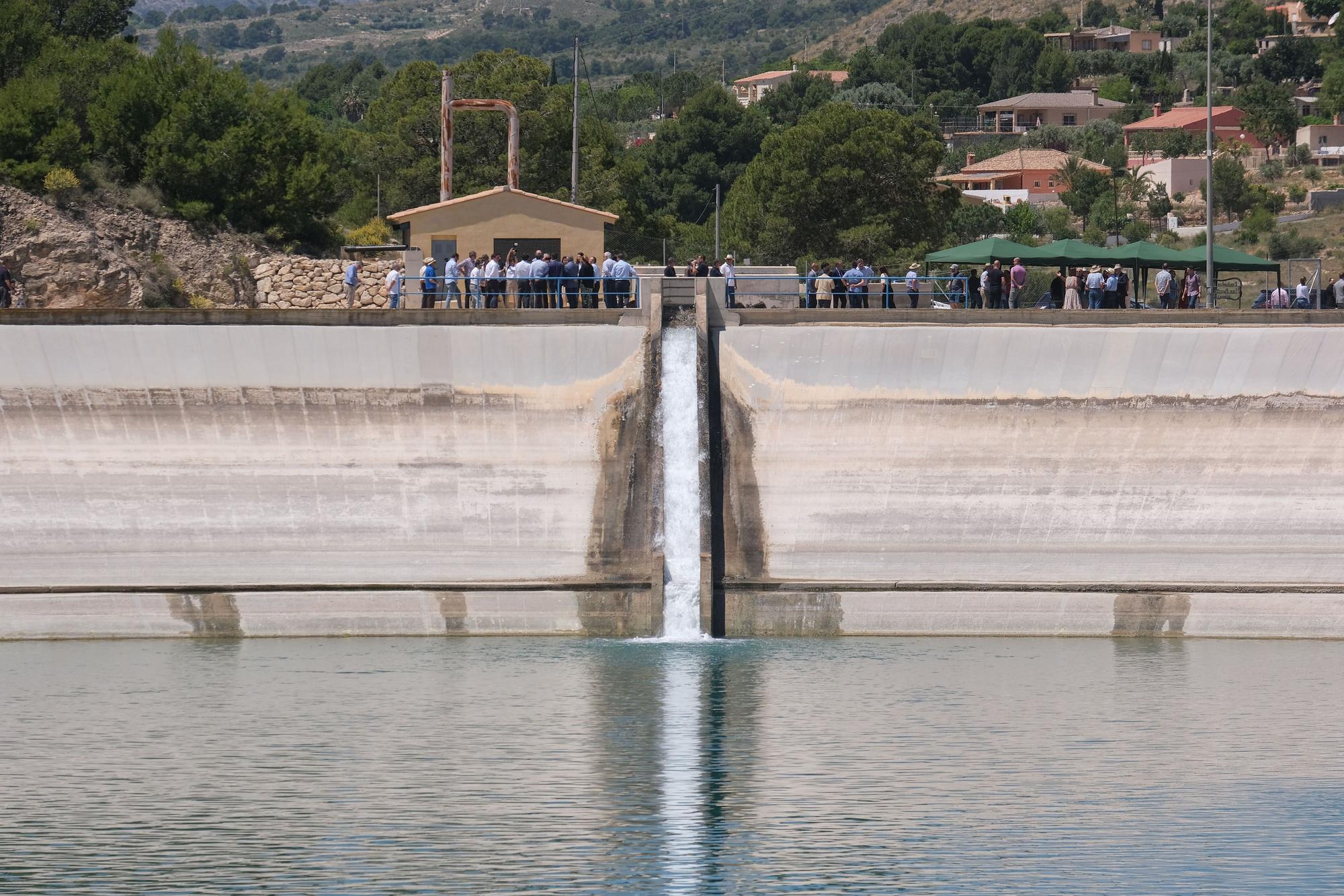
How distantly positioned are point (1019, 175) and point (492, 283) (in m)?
113

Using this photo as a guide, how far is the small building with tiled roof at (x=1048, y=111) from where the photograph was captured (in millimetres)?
185500

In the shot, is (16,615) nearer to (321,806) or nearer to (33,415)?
(33,415)

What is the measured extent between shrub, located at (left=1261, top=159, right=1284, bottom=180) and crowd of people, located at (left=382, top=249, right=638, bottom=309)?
104 metres

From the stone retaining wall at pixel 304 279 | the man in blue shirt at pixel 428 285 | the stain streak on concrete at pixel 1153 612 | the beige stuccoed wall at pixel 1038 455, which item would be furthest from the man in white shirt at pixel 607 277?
the stain streak on concrete at pixel 1153 612

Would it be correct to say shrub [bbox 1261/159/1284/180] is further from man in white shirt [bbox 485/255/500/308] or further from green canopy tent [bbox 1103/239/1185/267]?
man in white shirt [bbox 485/255/500/308]

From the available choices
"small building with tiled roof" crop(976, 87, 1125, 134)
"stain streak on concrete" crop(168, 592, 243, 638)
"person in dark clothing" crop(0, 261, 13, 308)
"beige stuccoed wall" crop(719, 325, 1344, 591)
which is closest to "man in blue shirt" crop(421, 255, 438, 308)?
"beige stuccoed wall" crop(719, 325, 1344, 591)

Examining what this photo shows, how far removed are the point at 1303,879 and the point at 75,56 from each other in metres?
50.5

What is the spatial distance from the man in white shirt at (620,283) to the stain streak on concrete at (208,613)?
10.6 metres

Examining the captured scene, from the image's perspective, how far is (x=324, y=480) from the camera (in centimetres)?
3638

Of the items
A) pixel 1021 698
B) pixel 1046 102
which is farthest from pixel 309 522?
pixel 1046 102

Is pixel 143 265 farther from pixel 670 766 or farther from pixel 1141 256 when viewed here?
pixel 670 766

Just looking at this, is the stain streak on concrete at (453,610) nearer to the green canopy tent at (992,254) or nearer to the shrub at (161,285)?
the green canopy tent at (992,254)

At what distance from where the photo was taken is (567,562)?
117ft

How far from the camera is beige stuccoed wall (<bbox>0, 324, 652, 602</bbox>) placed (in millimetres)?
35906
